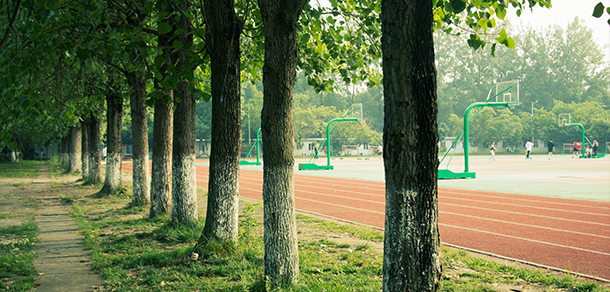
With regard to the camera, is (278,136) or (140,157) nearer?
(278,136)

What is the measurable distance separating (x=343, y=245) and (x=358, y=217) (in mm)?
3290

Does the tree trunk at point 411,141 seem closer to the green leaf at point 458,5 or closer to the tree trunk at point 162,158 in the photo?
the green leaf at point 458,5

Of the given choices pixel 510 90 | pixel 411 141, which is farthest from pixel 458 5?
pixel 510 90

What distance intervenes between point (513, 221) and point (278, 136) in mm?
6775

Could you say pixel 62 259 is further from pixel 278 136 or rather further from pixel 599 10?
pixel 599 10

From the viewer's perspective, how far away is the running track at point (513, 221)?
6.68 metres

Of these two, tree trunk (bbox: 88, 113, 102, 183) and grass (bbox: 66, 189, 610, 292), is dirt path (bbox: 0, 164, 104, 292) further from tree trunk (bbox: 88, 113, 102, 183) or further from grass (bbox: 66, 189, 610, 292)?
tree trunk (bbox: 88, 113, 102, 183)

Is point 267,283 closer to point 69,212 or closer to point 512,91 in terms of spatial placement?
point 69,212

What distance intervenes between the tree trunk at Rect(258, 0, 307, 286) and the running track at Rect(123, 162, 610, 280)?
148 inches

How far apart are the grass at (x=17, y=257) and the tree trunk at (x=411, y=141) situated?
182 inches

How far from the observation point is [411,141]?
3018 mm

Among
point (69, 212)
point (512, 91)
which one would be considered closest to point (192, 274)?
point (69, 212)

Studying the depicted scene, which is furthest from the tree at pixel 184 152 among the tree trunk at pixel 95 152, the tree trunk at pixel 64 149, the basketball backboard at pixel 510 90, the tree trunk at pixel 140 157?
the tree trunk at pixel 64 149

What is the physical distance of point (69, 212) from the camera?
11859 mm
